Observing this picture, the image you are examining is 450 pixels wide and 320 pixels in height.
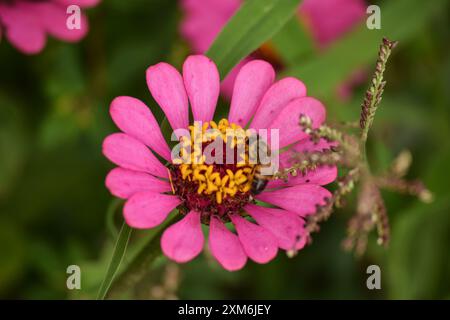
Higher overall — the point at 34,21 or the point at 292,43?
the point at 292,43

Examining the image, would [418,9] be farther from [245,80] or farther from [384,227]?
[384,227]

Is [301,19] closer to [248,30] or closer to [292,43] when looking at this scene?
[292,43]

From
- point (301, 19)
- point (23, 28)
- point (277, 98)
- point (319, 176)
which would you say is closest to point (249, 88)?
point (277, 98)

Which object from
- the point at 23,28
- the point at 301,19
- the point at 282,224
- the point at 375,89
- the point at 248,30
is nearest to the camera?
the point at 375,89

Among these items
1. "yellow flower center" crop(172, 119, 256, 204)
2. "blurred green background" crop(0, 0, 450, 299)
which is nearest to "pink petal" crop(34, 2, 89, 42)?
"blurred green background" crop(0, 0, 450, 299)

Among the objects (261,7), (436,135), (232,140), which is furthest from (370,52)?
(232,140)

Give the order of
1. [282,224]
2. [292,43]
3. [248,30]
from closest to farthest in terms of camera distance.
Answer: [282,224], [248,30], [292,43]
